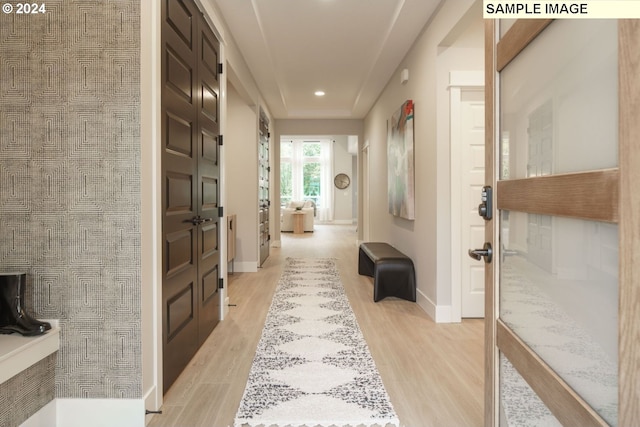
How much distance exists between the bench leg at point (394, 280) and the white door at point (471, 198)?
0.65 m

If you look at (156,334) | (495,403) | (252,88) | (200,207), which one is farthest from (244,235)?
(495,403)

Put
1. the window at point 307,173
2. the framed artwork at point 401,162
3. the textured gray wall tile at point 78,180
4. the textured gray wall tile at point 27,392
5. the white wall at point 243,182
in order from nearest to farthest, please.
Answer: the textured gray wall tile at point 27,392
the textured gray wall tile at point 78,180
the framed artwork at point 401,162
the white wall at point 243,182
the window at point 307,173

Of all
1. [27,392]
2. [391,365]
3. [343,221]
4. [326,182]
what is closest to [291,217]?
[326,182]

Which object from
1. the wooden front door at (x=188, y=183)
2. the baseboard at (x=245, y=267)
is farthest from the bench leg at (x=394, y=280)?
the baseboard at (x=245, y=267)

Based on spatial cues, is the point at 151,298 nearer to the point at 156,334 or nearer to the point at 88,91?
the point at 156,334

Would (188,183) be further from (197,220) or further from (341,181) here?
(341,181)

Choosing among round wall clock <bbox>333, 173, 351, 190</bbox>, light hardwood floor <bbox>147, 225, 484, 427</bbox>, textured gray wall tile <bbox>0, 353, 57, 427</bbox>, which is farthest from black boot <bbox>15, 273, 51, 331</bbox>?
round wall clock <bbox>333, 173, 351, 190</bbox>

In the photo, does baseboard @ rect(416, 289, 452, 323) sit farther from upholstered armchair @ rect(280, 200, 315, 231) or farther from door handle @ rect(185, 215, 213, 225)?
upholstered armchair @ rect(280, 200, 315, 231)

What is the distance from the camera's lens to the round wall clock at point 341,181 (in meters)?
14.6

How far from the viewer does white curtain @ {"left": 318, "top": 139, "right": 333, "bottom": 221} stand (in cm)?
1460

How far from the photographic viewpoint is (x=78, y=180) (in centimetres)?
175

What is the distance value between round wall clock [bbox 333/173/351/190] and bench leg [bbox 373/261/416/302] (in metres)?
10.7

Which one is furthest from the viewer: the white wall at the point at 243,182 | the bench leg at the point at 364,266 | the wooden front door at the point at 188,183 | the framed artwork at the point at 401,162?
the white wall at the point at 243,182

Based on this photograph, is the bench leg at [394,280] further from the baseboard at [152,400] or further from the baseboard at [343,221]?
the baseboard at [343,221]
